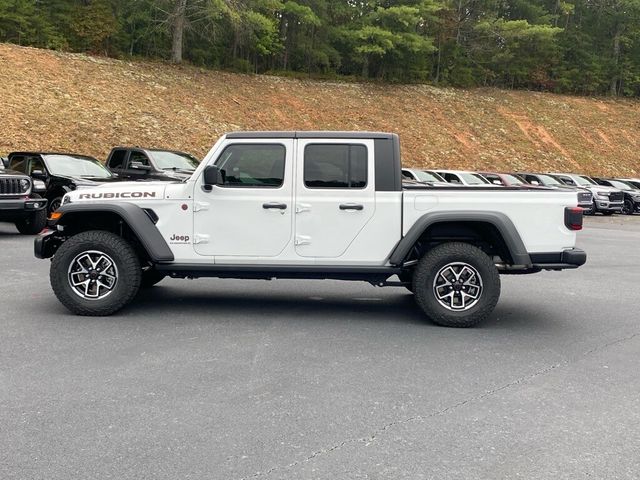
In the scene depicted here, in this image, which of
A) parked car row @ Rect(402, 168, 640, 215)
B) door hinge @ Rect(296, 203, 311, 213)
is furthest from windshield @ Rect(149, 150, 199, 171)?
door hinge @ Rect(296, 203, 311, 213)

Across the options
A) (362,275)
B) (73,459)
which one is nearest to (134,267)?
(362,275)

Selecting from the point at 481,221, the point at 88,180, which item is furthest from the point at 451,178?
the point at 481,221

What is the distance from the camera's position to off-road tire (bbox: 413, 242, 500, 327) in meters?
6.33

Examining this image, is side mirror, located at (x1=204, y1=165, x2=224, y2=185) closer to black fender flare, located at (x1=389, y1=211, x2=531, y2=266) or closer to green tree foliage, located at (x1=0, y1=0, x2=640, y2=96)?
black fender flare, located at (x1=389, y1=211, x2=531, y2=266)

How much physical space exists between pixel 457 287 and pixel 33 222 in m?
10.1

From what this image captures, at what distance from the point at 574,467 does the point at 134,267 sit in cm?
465

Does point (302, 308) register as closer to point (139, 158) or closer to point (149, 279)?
point (149, 279)

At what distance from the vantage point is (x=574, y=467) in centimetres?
338

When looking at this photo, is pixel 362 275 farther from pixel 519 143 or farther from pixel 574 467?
pixel 519 143

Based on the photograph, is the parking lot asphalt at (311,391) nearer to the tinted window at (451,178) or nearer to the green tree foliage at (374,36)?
the tinted window at (451,178)

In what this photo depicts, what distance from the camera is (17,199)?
1229 centimetres

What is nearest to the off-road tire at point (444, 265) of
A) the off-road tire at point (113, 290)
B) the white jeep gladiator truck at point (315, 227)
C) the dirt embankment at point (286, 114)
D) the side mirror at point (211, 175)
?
the white jeep gladiator truck at point (315, 227)

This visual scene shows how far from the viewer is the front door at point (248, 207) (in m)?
6.51

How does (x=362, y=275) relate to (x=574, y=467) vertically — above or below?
above
